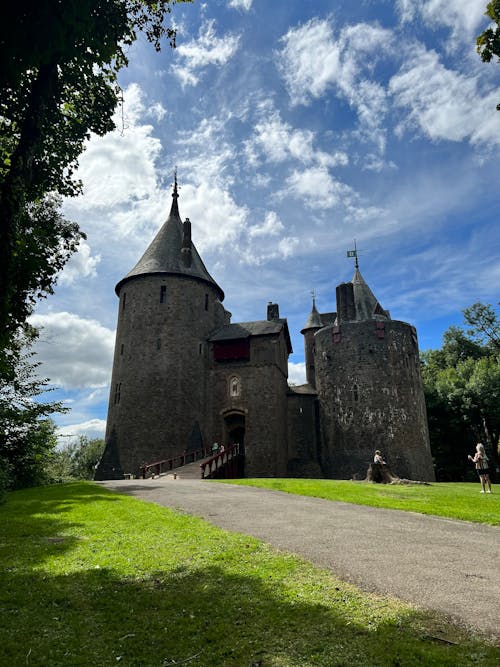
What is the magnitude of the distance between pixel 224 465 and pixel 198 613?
24058mm

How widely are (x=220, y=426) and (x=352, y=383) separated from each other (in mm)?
9982

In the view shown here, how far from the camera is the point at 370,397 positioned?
108ft

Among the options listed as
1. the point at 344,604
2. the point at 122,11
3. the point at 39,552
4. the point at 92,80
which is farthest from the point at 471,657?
the point at 92,80

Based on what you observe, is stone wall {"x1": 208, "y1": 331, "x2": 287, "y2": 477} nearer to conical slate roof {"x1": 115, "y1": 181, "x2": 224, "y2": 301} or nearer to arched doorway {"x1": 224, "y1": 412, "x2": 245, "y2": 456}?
arched doorway {"x1": 224, "y1": 412, "x2": 245, "y2": 456}

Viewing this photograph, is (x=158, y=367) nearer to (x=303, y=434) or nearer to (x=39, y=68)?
(x=303, y=434)

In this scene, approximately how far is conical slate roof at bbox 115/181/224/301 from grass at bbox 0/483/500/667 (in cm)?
2862

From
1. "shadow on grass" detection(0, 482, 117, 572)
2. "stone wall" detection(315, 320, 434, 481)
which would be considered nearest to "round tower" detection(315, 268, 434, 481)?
"stone wall" detection(315, 320, 434, 481)

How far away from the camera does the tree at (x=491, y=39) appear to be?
10414mm

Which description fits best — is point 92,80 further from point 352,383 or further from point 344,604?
point 352,383

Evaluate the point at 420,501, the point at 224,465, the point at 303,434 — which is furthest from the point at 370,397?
the point at 420,501

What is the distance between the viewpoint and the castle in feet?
105

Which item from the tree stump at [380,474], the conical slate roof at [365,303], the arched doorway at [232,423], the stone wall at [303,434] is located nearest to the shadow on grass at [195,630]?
the tree stump at [380,474]

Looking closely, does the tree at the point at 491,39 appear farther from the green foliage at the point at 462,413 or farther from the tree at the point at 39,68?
the green foliage at the point at 462,413

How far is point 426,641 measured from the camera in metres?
4.34
